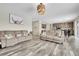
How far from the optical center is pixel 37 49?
7.32 ft

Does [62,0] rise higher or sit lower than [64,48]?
higher

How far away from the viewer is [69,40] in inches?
87.7

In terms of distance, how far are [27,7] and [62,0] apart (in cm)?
71

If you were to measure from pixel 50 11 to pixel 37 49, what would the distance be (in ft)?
2.67

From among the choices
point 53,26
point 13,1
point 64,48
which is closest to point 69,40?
point 64,48

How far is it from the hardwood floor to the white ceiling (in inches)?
19.3

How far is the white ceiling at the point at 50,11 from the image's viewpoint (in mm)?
2156

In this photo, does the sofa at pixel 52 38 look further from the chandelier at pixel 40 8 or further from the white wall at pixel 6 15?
the white wall at pixel 6 15

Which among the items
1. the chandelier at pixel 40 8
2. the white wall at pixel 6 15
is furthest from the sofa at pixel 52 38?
the white wall at pixel 6 15

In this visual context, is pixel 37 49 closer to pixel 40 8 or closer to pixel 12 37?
pixel 12 37

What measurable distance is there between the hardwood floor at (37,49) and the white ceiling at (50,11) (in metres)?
0.49

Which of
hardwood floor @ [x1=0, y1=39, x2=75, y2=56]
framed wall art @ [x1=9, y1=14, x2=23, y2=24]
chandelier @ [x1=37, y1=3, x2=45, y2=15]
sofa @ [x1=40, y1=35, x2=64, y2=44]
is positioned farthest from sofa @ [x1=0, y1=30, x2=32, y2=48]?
chandelier @ [x1=37, y1=3, x2=45, y2=15]

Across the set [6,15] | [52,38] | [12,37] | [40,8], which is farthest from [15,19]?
[52,38]

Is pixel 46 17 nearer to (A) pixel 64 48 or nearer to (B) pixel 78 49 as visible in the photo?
(A) pixel 64 48
